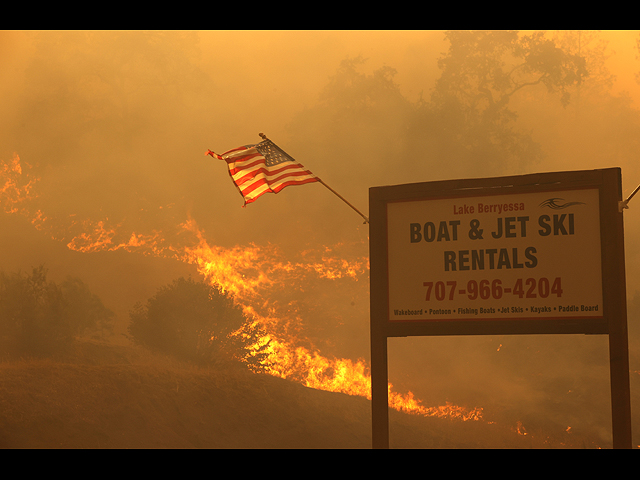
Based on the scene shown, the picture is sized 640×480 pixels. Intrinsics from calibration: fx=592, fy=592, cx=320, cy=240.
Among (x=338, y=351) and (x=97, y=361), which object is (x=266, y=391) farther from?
(x=338, y=351)

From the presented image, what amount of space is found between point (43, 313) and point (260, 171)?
3411 cm

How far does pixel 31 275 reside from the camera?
146 ft

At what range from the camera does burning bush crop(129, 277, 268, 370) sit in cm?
3709

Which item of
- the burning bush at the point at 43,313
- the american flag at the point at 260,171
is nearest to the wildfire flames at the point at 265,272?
the burning bush at the point at 43,313

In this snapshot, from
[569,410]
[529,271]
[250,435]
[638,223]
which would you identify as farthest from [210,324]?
[638,223]

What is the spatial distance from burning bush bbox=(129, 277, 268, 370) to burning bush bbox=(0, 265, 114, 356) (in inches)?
224

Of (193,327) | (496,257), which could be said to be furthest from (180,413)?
(496,257)

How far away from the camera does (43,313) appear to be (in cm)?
4150

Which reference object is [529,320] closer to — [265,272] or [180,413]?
[180,413]

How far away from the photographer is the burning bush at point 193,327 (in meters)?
37.1

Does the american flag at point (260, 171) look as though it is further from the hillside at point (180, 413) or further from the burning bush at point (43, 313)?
the burning bush at point (43, 313)

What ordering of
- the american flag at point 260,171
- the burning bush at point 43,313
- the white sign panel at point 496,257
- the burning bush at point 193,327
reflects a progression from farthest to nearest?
1. the burning bush at point 43,313
2. the burning bush at point 193,327
3. the american flag at point 260,171
4. the white sign panel at point 496,257

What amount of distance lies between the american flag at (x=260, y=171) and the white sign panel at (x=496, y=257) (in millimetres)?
2494

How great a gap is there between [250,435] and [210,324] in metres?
10.5
